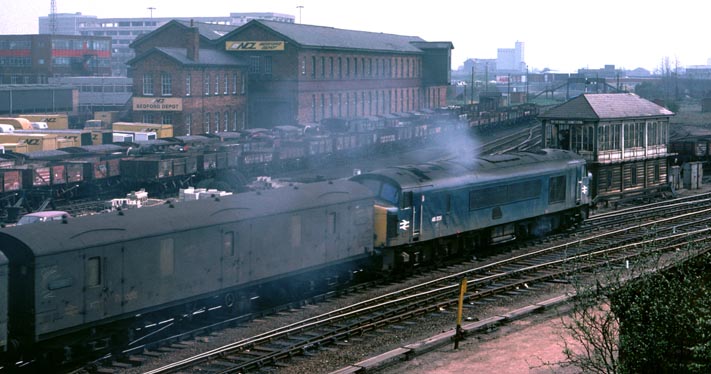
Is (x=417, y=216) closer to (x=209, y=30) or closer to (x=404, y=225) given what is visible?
(x=404, y=225)


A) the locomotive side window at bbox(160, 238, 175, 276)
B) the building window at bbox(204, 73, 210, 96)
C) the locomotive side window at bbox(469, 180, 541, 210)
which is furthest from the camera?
the building window at bbox(204, 73, 210, 96)

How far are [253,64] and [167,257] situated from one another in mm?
57772

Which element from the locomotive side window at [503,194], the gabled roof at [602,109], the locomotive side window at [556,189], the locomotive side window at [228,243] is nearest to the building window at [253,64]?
the gabled roof at [602,109]

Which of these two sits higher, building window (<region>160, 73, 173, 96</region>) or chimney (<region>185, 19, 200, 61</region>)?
chimney (<region>185, 19, 200, 61</region>)

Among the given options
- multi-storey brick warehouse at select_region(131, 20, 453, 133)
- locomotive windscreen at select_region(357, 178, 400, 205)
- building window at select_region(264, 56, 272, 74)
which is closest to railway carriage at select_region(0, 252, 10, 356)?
locomotive windscreen at select_region(357, 178, 400, 205)

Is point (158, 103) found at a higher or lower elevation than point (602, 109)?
higher

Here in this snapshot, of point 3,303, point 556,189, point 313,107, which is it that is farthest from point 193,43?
point 3,303

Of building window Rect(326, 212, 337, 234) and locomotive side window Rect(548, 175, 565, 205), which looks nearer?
building window Rect(326, 212, 337, 234)

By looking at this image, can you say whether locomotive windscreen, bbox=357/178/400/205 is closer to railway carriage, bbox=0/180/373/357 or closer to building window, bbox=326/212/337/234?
railway carriage, bbox=0/180/373/357

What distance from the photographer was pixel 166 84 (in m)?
68.8

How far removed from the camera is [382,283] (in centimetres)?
2619

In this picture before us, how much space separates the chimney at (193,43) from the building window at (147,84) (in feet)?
11.5

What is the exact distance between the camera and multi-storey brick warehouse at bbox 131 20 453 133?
7212 centimetres

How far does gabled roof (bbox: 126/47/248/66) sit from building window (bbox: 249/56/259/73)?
512 mm
